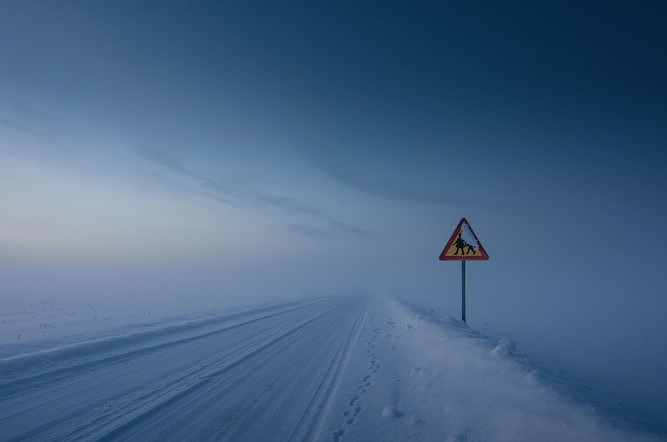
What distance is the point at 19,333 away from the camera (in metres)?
9.93

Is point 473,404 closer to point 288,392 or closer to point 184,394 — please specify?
point 288,392

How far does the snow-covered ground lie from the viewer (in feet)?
11.5

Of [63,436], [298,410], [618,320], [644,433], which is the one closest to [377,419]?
[298,410]

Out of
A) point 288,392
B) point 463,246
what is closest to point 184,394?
point 288,392

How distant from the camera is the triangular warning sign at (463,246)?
26.9 ft

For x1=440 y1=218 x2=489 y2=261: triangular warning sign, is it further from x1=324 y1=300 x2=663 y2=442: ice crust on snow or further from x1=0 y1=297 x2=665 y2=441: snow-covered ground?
x1=324 y1=300 x2=663 y2=442: ice crust on snow

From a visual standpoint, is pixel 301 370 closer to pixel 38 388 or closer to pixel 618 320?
pixel 38 388

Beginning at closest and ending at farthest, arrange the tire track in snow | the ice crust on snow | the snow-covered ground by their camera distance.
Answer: the ice crust on snow, the snow-covered ground, the tire track in snow

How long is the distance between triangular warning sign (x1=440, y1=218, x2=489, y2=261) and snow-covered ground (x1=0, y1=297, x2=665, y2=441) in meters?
2.07

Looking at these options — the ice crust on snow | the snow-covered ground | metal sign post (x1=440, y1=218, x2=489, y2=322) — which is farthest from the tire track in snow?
metal sign post (x1=440, y1=218, x2=489, y2=322)

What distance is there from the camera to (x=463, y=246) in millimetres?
8305

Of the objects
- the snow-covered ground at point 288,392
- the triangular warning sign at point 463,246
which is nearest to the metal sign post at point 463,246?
the triangular warning sign at point 463,246

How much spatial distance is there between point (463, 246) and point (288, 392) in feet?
19.1

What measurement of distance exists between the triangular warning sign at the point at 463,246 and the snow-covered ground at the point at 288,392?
207 cm
